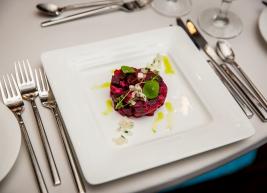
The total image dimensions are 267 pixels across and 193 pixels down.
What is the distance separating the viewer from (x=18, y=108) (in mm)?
744

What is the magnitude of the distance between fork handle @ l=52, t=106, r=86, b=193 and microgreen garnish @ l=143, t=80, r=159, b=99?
17 centimetres

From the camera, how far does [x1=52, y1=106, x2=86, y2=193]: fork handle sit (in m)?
0.65

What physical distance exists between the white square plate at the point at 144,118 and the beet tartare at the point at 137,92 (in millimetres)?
26

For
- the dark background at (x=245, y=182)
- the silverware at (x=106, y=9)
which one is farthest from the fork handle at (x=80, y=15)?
the dark background at (x=245, y=182)

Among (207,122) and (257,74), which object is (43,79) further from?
(257,74)

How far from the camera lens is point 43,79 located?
2.66ft

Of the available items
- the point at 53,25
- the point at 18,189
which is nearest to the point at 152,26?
the point at 53,25

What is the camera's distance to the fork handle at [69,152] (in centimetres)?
65

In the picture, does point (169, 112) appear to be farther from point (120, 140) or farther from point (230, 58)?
point (230, 58)

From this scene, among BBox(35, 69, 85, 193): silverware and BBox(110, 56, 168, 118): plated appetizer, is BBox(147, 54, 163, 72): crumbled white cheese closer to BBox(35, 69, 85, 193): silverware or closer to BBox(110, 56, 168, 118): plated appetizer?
BBox(110, 56, 168, 118): plated appetizer

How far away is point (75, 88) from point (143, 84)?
15cm

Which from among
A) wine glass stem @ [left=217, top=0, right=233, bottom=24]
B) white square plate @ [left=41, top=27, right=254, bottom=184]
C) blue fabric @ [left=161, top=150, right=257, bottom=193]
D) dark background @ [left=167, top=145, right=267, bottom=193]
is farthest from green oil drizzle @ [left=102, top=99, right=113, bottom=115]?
dark background @ [left=167, top=145, right=267, bottom=193]

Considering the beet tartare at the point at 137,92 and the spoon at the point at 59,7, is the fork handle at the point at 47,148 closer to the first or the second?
the beet tartare at the point at 137,92

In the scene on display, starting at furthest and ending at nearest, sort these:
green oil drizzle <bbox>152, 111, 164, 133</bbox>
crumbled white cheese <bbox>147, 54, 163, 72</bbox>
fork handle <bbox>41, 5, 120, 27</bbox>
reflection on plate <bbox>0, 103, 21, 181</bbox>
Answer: fork handle <bbox>41, 5, 120, 27</bbox> → crumbled white cheese <bbox>147, 54, 163, 72</bbox> → green oil drizzle <bbox>152, 111, 164, 133</bbox> → reflection on plate <bbox>0, 103, 21, 181</bbox>
